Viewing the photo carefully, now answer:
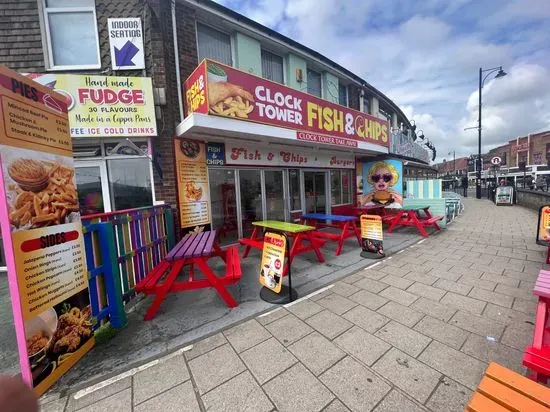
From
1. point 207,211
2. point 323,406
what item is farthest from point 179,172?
point 323,406

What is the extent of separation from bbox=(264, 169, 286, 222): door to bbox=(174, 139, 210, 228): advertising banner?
6.59 ft

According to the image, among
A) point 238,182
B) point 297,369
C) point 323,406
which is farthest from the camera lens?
point 238,182

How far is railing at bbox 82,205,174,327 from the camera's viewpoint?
2624 mm

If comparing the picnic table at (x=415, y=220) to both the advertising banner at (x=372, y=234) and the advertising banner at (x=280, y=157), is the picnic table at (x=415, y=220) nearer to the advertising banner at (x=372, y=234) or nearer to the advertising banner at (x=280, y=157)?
the advertising banner at (x=372, y=234)

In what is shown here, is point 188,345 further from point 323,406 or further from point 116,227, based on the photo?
point 116,227

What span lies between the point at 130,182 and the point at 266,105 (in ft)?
11.9

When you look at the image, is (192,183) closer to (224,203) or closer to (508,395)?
(224,203)

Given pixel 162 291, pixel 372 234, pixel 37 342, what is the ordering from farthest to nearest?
pixel 372 234 < pixel 162 291 < pixel 37 342

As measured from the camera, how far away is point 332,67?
8.68m

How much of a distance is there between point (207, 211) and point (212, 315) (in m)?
3.21

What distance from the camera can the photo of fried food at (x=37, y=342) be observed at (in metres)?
1.91

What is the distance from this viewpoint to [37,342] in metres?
1.97

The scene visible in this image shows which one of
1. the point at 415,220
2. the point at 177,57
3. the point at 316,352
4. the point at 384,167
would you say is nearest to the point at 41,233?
the point at 316,352

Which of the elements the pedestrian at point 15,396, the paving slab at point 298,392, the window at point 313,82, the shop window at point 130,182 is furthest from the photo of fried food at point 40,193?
the window at point 313,82
